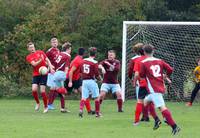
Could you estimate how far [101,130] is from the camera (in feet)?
45.2

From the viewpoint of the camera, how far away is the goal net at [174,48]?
2831cm

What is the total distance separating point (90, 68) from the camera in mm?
17516

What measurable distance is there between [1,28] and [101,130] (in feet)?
68.2

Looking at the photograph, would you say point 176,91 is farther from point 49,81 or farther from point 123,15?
point 49,81

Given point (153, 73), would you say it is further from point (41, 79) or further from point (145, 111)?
point (41, 79)

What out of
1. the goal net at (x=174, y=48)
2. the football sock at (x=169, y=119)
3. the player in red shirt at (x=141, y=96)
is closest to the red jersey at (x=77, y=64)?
the player in red shirt at (x=141, y=96)

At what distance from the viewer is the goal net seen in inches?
1115

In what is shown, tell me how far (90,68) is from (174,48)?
12.3 metres

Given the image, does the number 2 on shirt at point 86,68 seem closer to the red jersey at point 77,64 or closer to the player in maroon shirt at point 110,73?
the red jersey at point 77,64

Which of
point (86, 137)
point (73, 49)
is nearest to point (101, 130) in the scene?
point (86, 137)

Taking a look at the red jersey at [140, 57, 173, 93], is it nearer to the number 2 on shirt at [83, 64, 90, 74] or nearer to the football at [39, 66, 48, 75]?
the number 2 on shirt at [83, 64, 90, 74]

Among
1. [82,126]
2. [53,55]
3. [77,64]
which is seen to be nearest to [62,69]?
[53,55]

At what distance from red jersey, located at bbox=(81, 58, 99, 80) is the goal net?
1047 centimetres

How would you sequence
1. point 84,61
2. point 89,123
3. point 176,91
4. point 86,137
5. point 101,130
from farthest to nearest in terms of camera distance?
point 176,91 < point 84,61 < point 89,123 < point 101,130 < point 86,137
